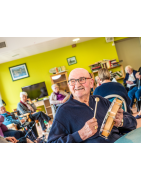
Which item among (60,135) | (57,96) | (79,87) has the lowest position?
(57,96)

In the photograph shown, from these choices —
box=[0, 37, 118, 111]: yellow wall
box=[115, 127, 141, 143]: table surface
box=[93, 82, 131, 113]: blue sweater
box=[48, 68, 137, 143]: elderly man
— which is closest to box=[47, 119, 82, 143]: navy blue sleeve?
box=[48, 68, 137, 143]: elderly man

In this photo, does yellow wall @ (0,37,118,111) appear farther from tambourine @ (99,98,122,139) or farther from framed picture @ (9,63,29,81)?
tambourine @ (99,98,122,139)

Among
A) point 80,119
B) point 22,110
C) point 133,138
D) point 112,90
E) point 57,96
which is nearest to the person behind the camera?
point 133,138

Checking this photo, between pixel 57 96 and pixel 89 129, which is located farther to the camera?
pixel 57 96

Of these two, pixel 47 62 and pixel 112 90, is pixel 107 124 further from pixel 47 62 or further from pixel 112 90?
pixel 47 62

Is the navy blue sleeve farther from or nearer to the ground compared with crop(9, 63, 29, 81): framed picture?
nearer to the ground

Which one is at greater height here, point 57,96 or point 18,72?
point 18,72

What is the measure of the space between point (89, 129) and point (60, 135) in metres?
0.24

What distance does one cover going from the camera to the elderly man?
1165 mm

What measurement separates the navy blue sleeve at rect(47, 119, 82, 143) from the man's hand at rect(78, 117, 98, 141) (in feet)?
0.12

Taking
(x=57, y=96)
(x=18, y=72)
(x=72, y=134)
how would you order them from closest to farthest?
(x=72, y=134) → (x=57, y=96) → (x=18, y=72)

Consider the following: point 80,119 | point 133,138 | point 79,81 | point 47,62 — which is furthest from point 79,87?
point 47,62

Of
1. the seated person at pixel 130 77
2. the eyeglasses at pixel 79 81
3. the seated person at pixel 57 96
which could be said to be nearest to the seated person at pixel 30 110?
the seated person at pixel 57 96

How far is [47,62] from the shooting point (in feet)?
21.0
